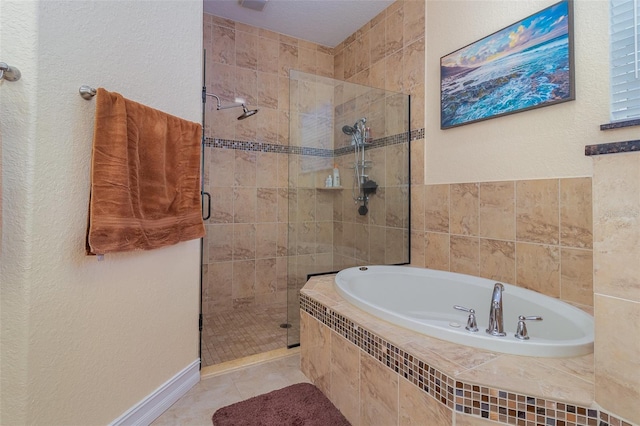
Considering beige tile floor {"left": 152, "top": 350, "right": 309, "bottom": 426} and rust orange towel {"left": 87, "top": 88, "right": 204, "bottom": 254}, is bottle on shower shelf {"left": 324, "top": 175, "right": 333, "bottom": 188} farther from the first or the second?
beige tile floor {"left": 152, "top": 350, "right": 309, "bottom": 426}

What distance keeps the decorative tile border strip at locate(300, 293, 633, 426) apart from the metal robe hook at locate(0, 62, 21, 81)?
5.42 feet

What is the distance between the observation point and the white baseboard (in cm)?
140

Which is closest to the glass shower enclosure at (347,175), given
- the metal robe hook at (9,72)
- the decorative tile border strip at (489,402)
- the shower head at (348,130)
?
the shower head at (348,130)

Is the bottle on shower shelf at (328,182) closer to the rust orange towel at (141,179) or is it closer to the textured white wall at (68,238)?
the rust orange towel at (141,179)

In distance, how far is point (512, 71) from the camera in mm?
1832

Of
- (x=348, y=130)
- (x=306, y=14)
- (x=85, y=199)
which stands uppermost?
(x=306, y=14)

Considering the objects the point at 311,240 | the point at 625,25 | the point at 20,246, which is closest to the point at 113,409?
the point at 20,246

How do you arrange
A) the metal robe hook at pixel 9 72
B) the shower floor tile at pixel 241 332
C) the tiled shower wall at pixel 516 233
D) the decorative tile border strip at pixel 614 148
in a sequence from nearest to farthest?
the decorative tile border strip at pixel 614 148 < the metal robe hook at pixel 9 72 < the tiled shower wall at pixel 516 233 < the shower floor tile at pixel 241 332

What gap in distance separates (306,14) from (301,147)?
4.55ft

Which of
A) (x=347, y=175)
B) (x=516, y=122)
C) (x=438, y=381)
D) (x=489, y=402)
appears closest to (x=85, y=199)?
(x=438, y=381)

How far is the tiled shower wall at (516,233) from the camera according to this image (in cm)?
159

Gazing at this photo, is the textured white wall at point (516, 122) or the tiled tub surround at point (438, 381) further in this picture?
the textured white wall at point (516, 122)

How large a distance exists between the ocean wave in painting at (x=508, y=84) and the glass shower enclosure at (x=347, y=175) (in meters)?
0.47

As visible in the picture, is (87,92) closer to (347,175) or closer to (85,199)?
(85,199)
